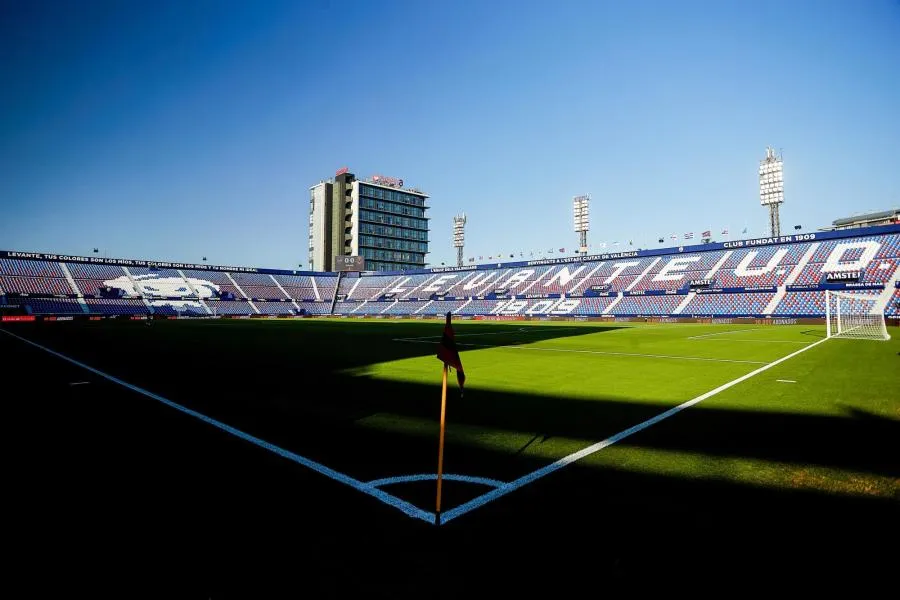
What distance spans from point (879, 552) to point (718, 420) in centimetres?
432

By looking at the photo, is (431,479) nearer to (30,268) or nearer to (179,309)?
(179,309)

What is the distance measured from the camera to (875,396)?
9.38 meters

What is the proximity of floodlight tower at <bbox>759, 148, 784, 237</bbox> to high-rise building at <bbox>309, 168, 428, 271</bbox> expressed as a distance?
3032 inches

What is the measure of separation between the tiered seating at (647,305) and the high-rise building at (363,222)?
64344 mm

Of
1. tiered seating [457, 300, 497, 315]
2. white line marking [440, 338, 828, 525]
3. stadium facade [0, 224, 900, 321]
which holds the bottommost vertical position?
white line marking [440, 338, 828, 525]

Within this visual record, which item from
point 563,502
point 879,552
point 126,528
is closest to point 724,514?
point 879,552

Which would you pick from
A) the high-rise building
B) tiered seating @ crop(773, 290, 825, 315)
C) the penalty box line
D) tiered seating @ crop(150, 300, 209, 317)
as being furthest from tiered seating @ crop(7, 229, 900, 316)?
the penalty box line

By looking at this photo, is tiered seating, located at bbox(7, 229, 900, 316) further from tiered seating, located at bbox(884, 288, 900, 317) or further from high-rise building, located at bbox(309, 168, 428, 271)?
high-rise building, located at bbox(309, 168, 428, 271)

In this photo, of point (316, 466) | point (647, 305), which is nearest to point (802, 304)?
point (647, 305)

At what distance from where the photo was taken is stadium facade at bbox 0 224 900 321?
4791cm

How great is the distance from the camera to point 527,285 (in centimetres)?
7144

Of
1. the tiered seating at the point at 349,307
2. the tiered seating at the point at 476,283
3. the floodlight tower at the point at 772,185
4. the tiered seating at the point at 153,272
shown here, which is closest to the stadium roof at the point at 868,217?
the floodlight tower at the point at 772,185

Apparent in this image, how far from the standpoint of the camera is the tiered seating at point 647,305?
2160 inches

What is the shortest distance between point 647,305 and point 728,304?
8761 millimetres
